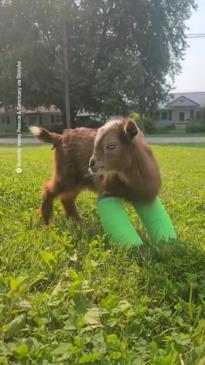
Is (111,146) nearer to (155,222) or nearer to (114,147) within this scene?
(114,147)

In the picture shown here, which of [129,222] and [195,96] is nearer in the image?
[129,222]

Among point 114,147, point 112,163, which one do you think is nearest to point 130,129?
point 114,147

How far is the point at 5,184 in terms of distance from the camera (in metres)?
7.00

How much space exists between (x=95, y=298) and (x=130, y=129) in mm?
1582

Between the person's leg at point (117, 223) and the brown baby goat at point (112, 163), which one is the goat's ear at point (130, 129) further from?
the person's leg at point (117, 223)

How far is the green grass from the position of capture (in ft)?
7.82


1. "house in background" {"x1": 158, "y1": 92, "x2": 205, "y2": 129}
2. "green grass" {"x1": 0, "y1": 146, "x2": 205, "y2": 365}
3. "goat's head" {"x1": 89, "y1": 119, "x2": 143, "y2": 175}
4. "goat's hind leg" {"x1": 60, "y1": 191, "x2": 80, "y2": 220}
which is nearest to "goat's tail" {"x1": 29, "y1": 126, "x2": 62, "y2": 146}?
"goat's hind leg" {"x1": 60, "y1": 191, "x2": 80, "y2": 220}

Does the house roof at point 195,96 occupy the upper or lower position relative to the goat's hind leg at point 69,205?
upper

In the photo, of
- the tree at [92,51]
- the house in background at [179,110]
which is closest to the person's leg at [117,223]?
the tree at [92,51]

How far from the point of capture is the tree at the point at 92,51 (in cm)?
3997

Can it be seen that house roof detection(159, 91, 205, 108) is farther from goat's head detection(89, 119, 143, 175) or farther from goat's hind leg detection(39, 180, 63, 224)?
goat's head detection(89, 119, 143, 175)

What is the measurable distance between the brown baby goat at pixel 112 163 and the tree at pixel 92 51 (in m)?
34.8

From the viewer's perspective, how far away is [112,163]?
4.21m

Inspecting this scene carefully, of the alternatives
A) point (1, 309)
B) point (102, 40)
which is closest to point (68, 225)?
point (1, 309)
